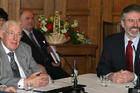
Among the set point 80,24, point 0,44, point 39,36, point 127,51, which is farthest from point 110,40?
point 80,24

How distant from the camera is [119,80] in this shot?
10.2 feet

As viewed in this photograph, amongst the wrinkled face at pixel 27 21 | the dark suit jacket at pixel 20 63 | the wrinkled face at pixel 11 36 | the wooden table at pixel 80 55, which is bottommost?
the wooden table at pixel 80 55

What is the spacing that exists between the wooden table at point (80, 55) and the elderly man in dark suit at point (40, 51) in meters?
0.88

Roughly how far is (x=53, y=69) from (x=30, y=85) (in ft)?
6.70

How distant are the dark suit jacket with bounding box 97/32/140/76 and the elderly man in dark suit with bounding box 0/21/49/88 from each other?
71cm

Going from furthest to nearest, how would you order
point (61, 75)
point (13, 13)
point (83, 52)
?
point (13, 13) → point (83, 52) → point (61, 75)

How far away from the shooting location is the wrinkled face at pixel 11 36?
3.15 metres

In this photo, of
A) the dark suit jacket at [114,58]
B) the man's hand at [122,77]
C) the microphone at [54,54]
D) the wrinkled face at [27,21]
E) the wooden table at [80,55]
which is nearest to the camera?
the man's hand at [122,77]

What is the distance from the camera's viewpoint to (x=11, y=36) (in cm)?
317

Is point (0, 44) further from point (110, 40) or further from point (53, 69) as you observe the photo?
point (53, 69)

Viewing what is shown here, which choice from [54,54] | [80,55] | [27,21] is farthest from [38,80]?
[80,55]

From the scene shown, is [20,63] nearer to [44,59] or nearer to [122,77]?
[122,77]

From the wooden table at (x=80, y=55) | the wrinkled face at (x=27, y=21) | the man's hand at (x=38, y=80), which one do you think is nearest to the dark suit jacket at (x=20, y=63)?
the man's hand at (x=38, y=80)

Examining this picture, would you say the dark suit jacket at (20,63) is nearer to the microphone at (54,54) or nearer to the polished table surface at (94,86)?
the polished table surface at (94,86)
